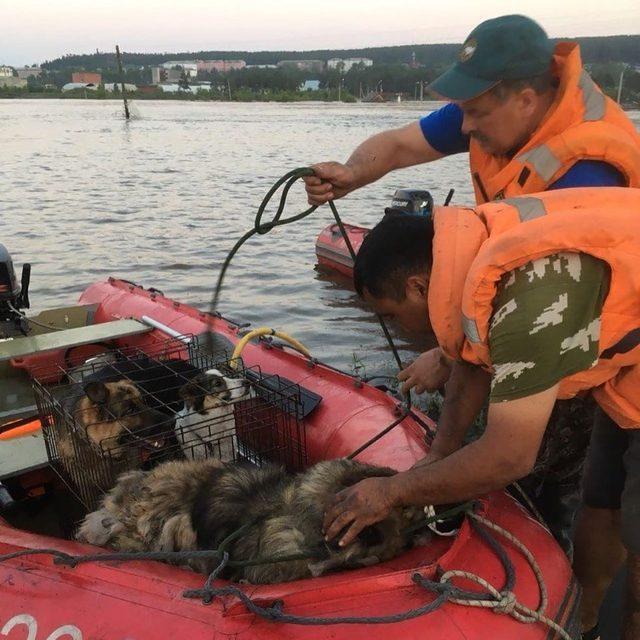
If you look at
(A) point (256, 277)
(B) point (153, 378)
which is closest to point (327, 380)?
(B) point (153, 378)

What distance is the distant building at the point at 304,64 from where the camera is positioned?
13325 cm

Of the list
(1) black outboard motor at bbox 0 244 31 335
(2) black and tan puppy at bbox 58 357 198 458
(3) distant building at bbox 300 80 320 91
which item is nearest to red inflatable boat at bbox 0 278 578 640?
(2) black and tan puppy at bbox 58 357 198 458

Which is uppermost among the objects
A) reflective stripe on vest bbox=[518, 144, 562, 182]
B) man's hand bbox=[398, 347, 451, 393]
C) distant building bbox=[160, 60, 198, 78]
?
distant building bbox=[160, 60, 198, 78]

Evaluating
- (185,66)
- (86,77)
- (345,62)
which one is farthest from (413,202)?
(185,66)

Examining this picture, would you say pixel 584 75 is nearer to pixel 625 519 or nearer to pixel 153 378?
pixel 625 519

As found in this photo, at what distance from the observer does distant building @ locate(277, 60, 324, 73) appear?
133 metres

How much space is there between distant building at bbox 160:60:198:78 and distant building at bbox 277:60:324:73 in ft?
68.3

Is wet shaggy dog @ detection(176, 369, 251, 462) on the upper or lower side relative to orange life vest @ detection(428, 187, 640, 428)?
lower

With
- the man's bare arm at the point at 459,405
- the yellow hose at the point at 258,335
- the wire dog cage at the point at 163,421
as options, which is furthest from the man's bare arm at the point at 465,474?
the yellow hose at the point at 258,335

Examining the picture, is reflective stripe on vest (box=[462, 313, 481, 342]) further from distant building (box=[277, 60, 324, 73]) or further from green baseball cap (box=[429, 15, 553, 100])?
distant building (box=[277, 60, 324, 73])

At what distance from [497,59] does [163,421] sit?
2470 mm

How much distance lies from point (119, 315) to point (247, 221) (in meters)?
9.43

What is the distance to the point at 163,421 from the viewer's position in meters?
3.61

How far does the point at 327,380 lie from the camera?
4.10 metres
